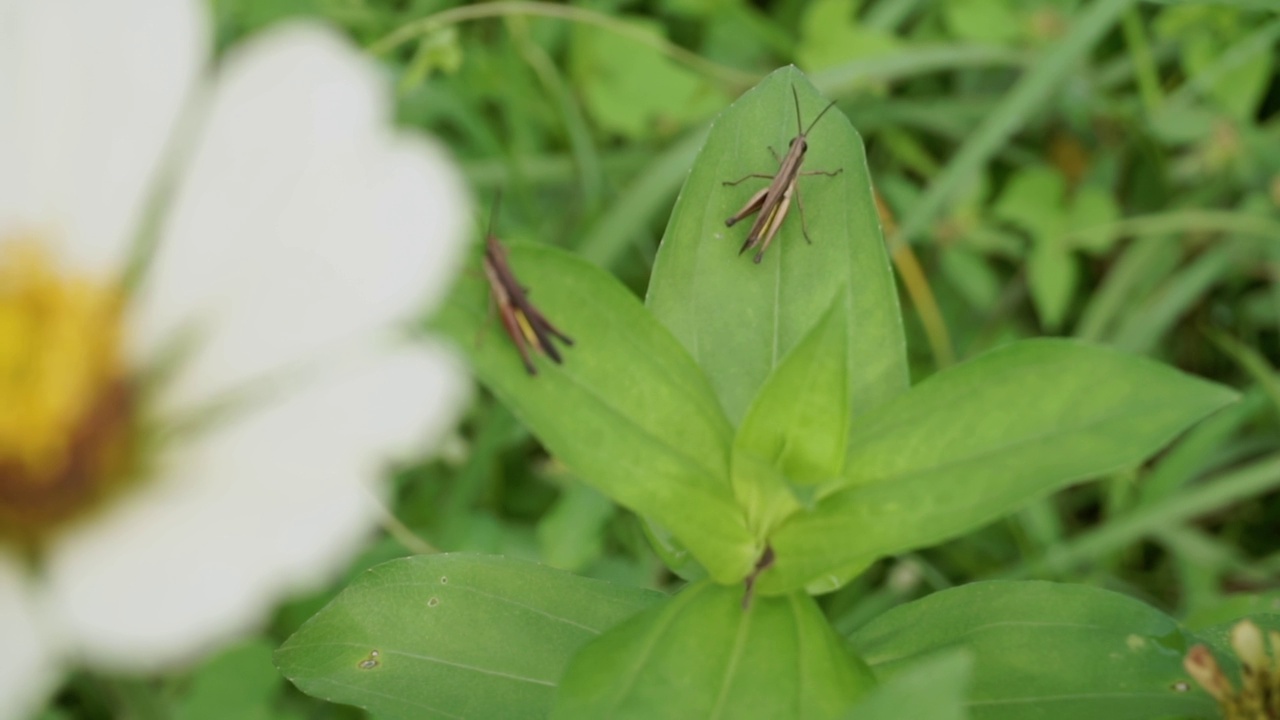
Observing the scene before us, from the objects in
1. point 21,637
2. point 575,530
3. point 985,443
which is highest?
point 21,637

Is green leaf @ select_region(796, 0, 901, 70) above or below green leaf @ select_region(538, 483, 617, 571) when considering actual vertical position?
above

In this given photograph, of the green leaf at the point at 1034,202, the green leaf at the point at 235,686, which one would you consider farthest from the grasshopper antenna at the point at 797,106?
the green leaf at the point at 1034,202

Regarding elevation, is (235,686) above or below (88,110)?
below

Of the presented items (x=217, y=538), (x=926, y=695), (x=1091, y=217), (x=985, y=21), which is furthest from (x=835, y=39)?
(x=217, y=538)

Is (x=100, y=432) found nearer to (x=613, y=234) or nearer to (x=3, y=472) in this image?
(x=3, y=472)

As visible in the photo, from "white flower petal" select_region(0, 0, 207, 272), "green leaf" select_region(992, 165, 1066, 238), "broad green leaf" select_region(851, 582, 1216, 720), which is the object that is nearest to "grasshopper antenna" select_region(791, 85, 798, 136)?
"broad green leaf" select_region(851, 582, 1216, 720)

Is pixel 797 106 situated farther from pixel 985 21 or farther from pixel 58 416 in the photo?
pixel 985 21

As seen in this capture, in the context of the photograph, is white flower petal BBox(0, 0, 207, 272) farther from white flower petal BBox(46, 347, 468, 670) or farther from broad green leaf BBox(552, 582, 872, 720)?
broad green leaf BBox(552, 582, 872, 720)

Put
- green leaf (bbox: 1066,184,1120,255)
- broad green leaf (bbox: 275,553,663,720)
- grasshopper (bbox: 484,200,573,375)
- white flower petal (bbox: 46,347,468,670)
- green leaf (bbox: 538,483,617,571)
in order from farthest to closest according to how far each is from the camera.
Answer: green leaf (bbox: 1066,184,1120,255)
green leaf (bbox: 538,483,617,571)
broad green leaf (bbox: 275,553,663,720)
grasshopper (bbox: 484,200,573,375)
white flower petal (bbox: 46,347,468,670)
